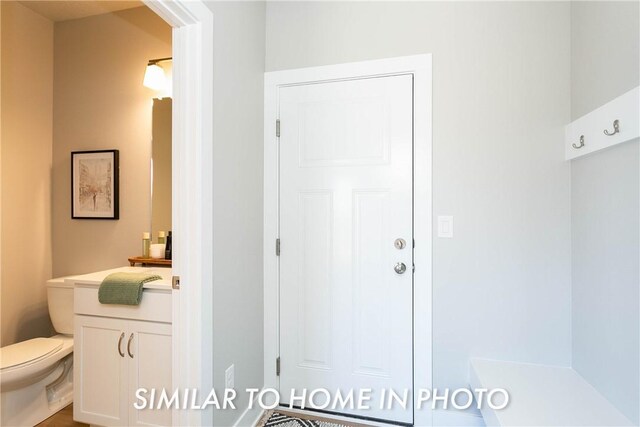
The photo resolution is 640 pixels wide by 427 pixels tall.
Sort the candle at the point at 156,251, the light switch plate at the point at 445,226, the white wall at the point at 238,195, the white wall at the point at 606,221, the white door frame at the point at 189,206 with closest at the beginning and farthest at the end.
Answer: the white wall at the point at 606,221 < the white door frame at the point at 189,206 < the white wall at the point at 238,195 < the light switch plate at the point at 445,226 < the candle at the point at 156,251

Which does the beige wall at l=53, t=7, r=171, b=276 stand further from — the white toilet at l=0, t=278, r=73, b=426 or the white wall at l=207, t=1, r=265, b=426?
the white wall at l=207, t=1, r=265, b=426

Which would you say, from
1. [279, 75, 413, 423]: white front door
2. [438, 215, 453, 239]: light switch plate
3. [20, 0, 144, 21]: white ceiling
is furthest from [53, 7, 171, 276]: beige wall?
[438, 215, 453, 239]: light switch plate

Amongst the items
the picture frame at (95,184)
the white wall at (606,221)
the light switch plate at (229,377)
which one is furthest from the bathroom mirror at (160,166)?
the white wall at (606,221)

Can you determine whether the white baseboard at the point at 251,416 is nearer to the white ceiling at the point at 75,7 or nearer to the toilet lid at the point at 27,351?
the toilet lid at the point at 27,351

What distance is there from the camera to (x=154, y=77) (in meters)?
2.13

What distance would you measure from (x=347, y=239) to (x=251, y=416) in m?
1.13

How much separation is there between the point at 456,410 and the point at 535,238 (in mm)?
1013

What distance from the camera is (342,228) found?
1849 mm

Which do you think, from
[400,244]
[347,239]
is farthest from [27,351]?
[400,244]

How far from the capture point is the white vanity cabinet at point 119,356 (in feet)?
4.90

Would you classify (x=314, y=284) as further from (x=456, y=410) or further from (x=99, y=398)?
(x=99, y=398)

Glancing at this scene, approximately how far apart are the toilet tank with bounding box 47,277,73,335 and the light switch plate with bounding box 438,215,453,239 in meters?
2.37

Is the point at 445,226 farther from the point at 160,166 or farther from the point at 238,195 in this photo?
the point at 160,166

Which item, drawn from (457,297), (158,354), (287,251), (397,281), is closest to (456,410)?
(457,297)
